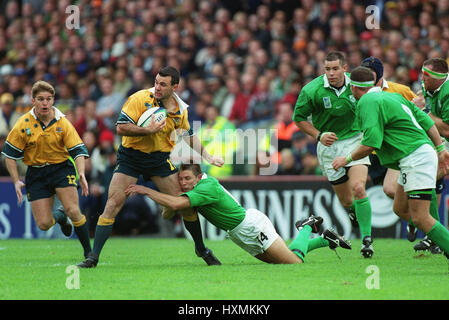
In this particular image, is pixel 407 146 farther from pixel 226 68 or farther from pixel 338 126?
pixel 226 68

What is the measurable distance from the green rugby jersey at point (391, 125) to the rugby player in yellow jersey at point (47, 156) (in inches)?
144

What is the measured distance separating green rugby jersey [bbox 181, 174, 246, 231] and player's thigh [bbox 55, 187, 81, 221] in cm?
182

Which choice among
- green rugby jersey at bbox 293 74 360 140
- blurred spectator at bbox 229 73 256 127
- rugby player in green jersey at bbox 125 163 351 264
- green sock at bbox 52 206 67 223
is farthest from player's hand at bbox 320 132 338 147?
blurred spectator at bbox 229 73 256 127

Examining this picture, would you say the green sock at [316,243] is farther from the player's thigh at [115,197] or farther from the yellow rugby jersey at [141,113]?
the player's thigh at [115,197]

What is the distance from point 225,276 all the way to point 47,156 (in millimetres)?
3229

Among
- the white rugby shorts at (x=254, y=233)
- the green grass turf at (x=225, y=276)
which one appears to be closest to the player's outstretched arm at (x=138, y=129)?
the white rugby shorts at (x=254, y=233)

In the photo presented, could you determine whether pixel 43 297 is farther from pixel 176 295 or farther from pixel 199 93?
pixel 199 93

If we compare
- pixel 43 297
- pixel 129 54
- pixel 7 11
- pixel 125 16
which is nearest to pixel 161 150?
pixel 43 297

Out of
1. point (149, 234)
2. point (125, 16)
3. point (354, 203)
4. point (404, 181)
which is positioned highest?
point (125, 16)

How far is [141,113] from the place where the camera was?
9281 mm

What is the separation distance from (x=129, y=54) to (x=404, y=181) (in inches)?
506

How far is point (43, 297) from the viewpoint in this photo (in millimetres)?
7047

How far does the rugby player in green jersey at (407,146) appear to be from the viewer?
805cm

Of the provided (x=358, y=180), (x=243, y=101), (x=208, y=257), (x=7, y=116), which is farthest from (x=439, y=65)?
(x=7, y=116)
